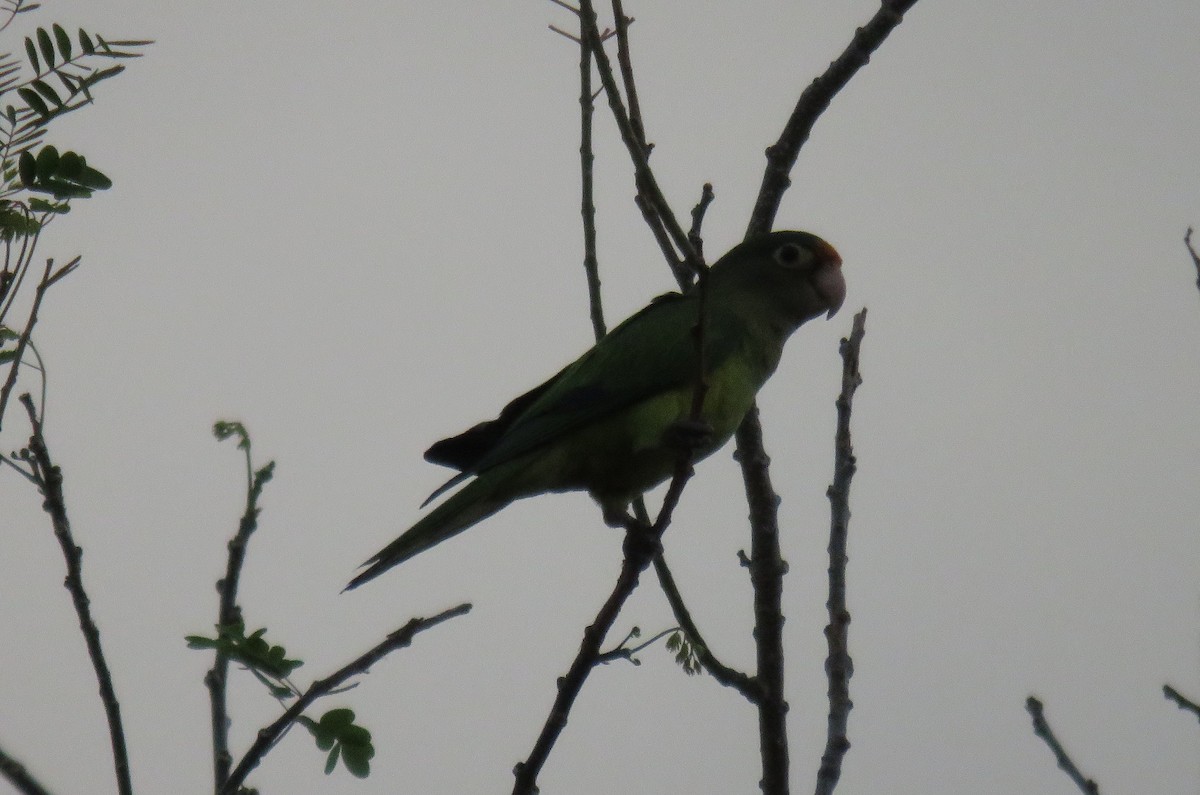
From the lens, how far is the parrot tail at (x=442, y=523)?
384cm

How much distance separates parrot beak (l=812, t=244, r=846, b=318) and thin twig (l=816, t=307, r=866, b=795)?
6.45 ft

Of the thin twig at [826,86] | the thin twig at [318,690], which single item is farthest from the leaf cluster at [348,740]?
the thin twig at [826,86]

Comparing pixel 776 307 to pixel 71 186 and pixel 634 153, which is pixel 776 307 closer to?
pixel 634 153

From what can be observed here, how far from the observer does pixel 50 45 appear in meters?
2.56

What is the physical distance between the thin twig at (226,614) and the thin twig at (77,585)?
42cm

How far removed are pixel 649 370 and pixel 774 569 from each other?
1.41m

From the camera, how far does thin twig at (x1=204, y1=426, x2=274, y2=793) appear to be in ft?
8.48

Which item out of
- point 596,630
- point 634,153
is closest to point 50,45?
point 634,153

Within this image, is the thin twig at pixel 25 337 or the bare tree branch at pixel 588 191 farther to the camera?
the bare tree branch at pixel 588 191

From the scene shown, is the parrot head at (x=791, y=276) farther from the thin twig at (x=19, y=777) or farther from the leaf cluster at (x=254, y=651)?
the thin twig at (x=19, y=777)

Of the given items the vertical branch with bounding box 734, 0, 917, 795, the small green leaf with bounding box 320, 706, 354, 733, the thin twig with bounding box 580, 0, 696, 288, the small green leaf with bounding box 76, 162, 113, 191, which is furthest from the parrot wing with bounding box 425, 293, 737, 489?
the small green leaf with bounding box 76, 162, 113, 191

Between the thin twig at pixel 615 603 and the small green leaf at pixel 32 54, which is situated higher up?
the small green leaf at pixel 32 54

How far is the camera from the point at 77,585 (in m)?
2.17

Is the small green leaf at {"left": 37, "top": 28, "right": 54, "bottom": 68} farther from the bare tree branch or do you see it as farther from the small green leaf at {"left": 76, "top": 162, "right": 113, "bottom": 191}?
the bare tree branch
